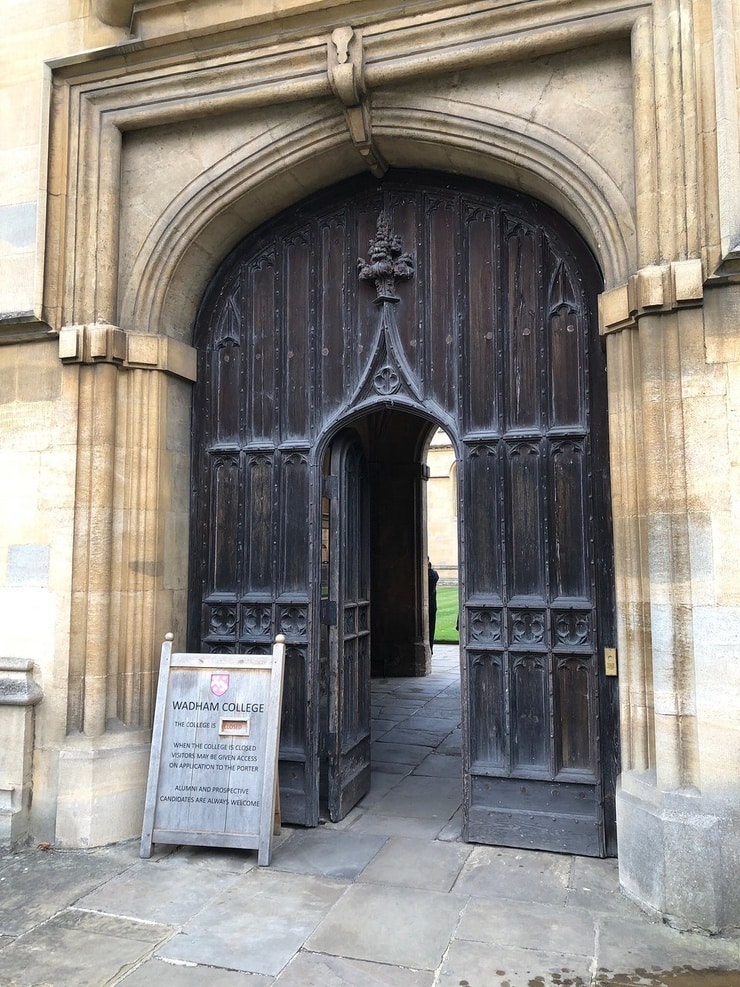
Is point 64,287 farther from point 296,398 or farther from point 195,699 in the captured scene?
point 195,699

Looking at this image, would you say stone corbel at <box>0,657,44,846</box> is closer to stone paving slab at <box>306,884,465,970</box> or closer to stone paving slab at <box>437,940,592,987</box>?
stone paving slab at <box>306,884,465,970</box>

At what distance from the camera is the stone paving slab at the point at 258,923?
10.7 feet

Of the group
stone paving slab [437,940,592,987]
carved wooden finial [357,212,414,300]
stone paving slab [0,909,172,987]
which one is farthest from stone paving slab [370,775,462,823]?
carved wooden finial [357,212,414,300]

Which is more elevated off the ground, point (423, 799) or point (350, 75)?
point (350, 75)

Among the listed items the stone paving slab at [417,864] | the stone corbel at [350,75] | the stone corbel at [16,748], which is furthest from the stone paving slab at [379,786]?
the stone corbel at [350,75]

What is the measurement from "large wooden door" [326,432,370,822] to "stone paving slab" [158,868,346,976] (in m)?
1.04

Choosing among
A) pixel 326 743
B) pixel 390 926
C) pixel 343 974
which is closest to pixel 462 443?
pixel 326 743

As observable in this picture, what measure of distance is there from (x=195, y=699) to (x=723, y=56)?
453cm

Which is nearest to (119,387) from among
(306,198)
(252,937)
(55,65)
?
(306,198)

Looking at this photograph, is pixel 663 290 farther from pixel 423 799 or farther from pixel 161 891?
pixel 161 891

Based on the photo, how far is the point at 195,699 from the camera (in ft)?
14.9

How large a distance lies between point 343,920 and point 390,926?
23 cm

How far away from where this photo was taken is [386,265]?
5035 mm

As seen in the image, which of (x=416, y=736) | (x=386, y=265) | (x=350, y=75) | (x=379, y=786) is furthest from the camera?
(x=416, y=736)
